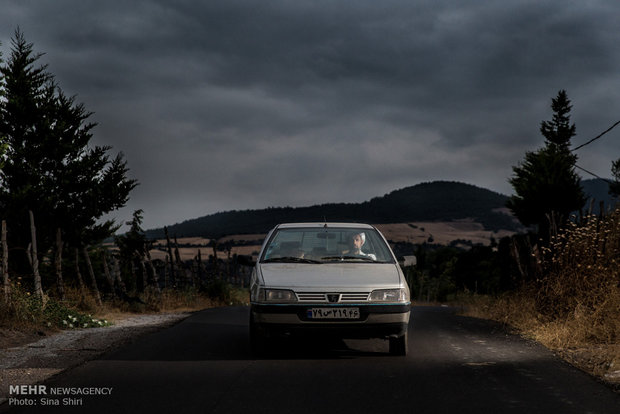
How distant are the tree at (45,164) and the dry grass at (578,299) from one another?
1243cm

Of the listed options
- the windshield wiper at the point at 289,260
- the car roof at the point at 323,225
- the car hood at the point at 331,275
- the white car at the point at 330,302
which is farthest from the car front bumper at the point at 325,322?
the car roof at the point at 323,225

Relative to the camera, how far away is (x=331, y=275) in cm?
830

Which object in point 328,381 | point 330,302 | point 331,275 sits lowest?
point 328,381

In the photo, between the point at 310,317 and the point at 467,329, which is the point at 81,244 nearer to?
the point at 467,329

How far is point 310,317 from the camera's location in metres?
7.90

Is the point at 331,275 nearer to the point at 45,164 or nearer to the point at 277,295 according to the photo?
the point at 277,295

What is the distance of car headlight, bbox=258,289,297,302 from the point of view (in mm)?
7965

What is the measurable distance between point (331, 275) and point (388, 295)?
75 centimetres

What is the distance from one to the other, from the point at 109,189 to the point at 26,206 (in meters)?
3.01

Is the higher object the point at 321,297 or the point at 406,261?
the point at 406,261

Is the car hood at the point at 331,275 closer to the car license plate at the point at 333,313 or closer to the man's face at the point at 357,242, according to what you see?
the car license plate at the point at 333,313

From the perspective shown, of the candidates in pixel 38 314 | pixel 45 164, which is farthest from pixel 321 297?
pixel 45 164

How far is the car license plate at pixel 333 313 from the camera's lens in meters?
7.91

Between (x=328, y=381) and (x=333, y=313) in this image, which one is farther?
(x=333, y=313)
